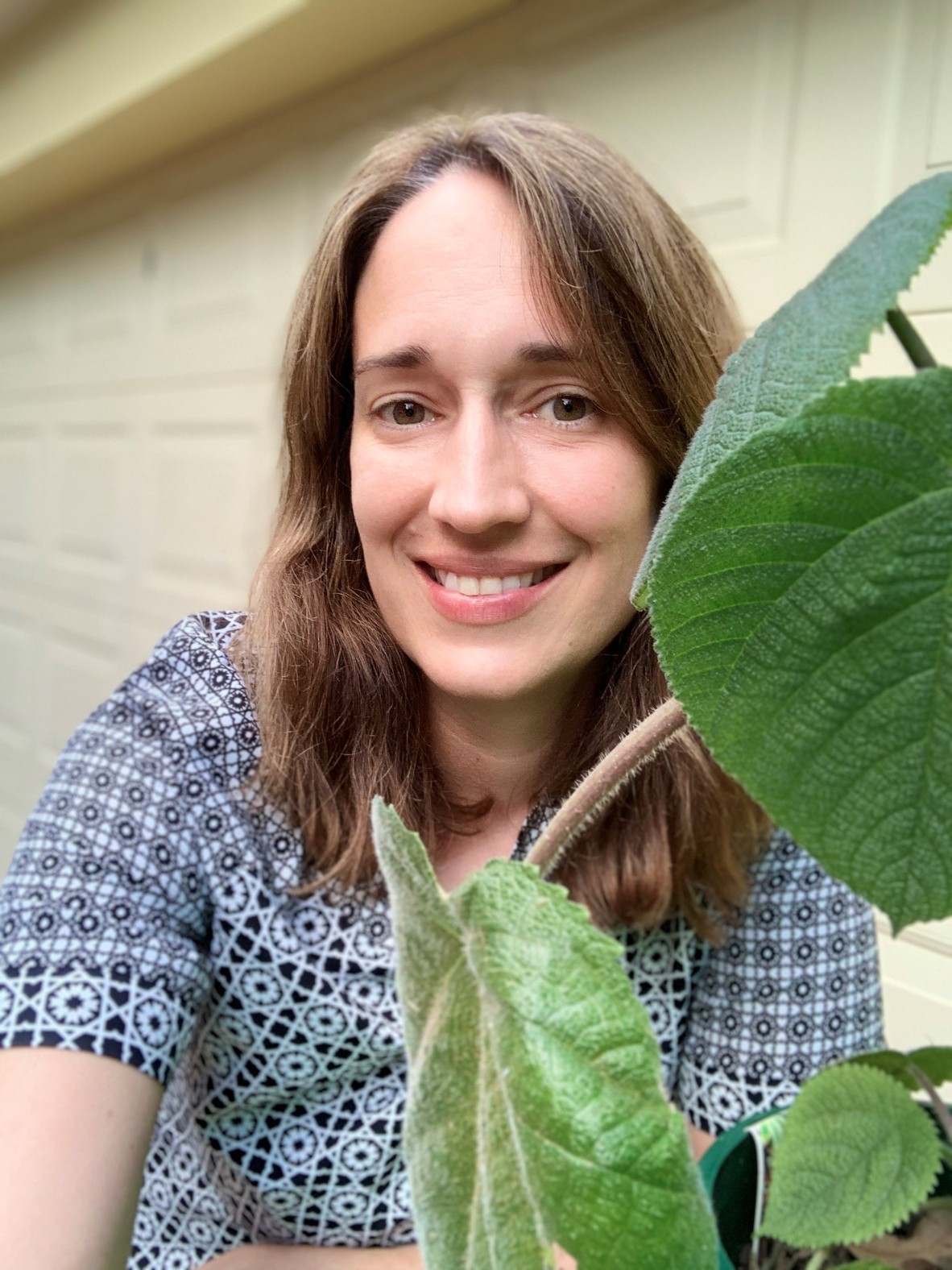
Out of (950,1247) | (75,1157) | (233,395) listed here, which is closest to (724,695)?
(950,1247)

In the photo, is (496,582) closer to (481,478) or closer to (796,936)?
(481,478)

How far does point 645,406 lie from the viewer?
62cm

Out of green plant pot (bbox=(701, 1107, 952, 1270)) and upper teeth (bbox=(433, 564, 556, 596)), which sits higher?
upper teeth (bbox=(433, 564, 556, 596))

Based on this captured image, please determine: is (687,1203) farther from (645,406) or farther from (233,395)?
(233,395)

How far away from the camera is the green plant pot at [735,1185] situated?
379 mm

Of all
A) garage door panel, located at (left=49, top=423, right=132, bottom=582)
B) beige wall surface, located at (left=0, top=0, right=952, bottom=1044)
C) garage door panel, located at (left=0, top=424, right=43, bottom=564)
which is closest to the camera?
beige wall surface, located at (left=0, top=0, right=952, bottom=1044)

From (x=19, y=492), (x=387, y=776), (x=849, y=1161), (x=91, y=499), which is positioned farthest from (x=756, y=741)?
(x=19, y=492)

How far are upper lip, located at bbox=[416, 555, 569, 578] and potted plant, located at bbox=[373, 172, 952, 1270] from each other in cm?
37

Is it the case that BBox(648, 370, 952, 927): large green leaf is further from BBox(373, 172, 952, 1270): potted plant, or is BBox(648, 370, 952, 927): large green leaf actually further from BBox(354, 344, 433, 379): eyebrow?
BBox(354, 344, 433, 379): eyebrow

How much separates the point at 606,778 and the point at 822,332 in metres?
0.14

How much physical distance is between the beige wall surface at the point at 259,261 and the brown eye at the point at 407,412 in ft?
2.19

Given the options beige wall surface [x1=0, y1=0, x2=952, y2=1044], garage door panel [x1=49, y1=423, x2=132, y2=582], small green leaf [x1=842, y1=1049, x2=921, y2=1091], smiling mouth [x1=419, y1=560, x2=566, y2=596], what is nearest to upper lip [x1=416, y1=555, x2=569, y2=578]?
smiling mouth [x1=419, y1=560, x2=566, y2=596]

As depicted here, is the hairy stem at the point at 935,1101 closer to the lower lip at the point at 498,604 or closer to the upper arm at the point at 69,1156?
the lower lip at the point at 498,604

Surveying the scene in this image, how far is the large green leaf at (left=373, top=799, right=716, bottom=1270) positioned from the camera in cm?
19
